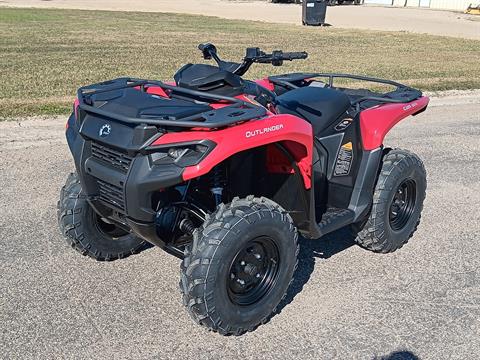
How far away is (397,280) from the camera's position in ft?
13.0

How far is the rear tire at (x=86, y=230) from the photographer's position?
372 centimetres

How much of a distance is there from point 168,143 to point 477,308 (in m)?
2.13

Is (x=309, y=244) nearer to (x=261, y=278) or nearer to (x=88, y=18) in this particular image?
(x=261, y=278)

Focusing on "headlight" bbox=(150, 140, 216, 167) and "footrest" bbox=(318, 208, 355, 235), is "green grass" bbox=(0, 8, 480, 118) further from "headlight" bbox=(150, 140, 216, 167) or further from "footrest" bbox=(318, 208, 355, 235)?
"headlight" bbox=(150, 140, 216, 167)

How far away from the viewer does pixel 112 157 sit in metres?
3.06

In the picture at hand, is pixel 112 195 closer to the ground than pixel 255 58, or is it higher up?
Result: closer to the ground

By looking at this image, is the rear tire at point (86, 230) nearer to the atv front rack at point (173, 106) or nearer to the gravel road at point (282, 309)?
the gravel road at point (282, 309)

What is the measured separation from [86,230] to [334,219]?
1542 millimetres

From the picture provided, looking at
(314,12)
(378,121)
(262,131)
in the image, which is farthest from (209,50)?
(314,12)

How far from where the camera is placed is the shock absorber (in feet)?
10.9

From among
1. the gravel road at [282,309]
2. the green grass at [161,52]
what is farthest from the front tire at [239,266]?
the green grass at [161,52]

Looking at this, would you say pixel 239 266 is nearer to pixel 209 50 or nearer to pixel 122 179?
pixel 122 179

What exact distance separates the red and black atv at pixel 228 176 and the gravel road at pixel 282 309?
6.8 inches

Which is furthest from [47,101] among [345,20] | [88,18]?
[345,20]
